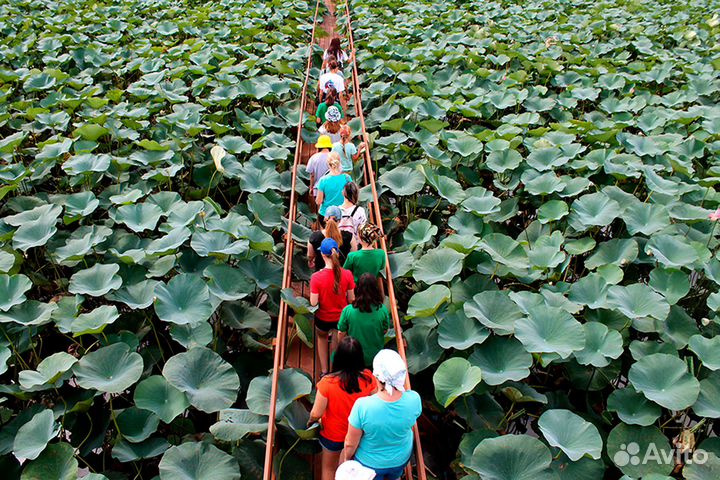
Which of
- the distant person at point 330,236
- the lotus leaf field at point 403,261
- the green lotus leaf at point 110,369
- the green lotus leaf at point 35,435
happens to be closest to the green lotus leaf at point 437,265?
the lotus leaf field at point 403,261

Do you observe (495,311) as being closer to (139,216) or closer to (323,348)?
(323,348)

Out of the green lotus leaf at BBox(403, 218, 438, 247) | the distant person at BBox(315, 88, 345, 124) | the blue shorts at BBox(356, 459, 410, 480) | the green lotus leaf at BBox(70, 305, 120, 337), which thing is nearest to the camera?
the blue shorts at BBox(356, 459, 410, 480)

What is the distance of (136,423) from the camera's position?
3170 millimetres

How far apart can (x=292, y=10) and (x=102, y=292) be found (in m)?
8.72

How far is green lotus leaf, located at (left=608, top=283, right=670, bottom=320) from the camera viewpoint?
3.58m

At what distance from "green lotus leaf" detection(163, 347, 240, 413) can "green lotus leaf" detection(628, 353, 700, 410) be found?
89.3 inches

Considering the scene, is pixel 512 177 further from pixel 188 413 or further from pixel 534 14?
pixel 534 14

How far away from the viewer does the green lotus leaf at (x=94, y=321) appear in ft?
11.3

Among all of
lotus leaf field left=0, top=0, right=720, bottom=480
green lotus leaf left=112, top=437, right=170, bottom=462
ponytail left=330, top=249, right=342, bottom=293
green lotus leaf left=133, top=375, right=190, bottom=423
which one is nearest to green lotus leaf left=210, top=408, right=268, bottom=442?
lotus leaf field left=0, top=0, right=720, bottom=480

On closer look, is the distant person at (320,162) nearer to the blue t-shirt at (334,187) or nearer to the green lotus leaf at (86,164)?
the blue t-shirt at (334,187)

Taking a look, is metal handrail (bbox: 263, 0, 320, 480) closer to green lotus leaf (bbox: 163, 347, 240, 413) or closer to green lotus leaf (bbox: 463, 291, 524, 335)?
green lotus leaf (bbox: 163, 347, 240, 413)

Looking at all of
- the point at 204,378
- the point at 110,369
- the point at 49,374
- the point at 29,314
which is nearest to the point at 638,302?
the point at 204,378

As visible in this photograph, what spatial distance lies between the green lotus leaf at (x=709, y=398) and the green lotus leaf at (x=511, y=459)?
0.97m

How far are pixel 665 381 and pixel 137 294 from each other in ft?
10.9
